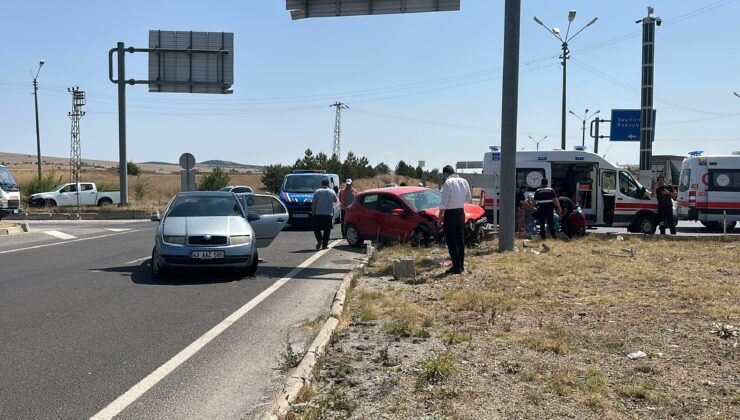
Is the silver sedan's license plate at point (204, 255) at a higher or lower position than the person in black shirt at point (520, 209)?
lower

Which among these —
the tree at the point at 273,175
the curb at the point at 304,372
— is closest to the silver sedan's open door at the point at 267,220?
the curb at the point at 304,372

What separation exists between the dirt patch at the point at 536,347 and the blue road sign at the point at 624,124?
28.1 metres

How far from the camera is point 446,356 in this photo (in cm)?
540

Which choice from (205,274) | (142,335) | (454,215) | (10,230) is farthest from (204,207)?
(10,230)

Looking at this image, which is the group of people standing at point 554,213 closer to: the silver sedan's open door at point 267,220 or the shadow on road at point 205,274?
the shadow on road at point 205,274

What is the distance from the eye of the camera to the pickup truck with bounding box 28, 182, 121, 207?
41.0 m

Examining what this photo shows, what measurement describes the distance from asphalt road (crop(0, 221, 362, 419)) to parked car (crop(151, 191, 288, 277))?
0.36m

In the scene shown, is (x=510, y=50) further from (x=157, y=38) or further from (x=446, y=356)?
(x=157, y=38)

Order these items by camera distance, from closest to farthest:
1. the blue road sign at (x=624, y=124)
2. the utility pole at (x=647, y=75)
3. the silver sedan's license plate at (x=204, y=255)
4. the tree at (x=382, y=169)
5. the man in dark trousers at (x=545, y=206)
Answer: the silver sedan's license plate at (x=204, y=255)
the man in dark trousers at (x=545, y=206)
the utility pole at (x=647, y=75)
the blue road sign at (x=624, y=124)
the tree at (x=382, y=169)

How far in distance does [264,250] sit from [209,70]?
1537cm

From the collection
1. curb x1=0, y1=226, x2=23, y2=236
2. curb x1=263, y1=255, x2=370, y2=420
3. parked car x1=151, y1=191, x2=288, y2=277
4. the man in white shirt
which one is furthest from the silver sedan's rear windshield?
curb x1=0, y1=226, x2=23, y2=236

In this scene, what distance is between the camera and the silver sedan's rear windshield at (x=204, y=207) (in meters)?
12.2

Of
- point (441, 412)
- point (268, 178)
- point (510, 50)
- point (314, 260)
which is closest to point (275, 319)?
point (441, 412)

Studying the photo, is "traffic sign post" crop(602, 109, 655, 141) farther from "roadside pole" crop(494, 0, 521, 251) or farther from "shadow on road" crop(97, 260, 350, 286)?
"shadow on road" crop(97, 260, 350, 286)
